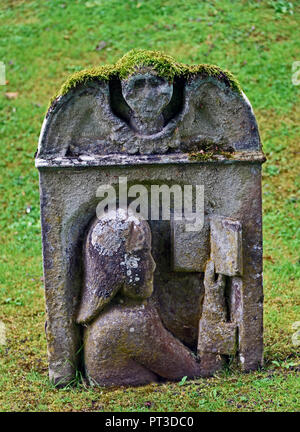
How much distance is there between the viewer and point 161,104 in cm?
385

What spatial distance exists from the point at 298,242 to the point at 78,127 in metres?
3.30

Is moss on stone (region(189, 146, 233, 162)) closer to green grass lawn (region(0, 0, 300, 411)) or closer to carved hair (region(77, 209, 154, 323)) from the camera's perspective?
carved hair (region(77, 209, 154, 323))

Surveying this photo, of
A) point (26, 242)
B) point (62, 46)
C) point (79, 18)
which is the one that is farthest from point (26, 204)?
point (79, 18)

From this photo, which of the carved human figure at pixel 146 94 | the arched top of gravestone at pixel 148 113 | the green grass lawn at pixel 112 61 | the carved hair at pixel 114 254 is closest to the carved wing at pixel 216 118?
the arched top of gravestone at pixel 148 113

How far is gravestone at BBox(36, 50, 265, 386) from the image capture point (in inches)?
152

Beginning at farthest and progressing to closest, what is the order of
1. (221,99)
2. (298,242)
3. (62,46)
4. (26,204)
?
(62,46)
(26,204)
(298,242)
(221,99)

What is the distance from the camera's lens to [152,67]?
379 centimetres

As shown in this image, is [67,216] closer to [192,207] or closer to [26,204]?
[192,207]

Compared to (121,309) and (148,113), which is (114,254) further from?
(148,113)

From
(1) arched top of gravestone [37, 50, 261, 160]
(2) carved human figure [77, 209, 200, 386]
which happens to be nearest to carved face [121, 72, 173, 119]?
(1) arched top of gravestone [37, 50, 261, 160]

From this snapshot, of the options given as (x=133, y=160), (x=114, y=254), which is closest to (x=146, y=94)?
(x=133, y=160)

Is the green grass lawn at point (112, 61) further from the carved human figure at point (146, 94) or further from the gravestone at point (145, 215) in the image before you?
the carved human figure at point (146, 94)

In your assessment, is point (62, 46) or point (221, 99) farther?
point (62, 46)

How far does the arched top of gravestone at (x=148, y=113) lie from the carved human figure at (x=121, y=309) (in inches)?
18.3
